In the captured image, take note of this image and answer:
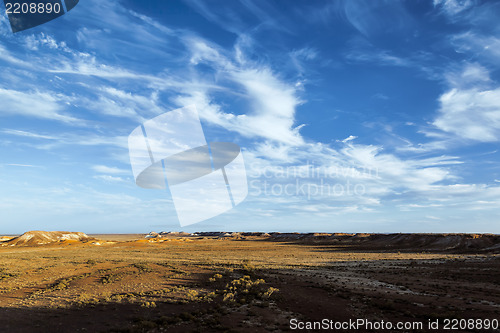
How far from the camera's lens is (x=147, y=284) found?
78.0 feet

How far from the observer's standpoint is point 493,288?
2234 centimetres

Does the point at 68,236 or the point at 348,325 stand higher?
the point at 348,325

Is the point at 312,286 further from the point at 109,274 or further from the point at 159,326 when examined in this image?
the point at 109,274

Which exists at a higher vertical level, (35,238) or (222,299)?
(222,299)

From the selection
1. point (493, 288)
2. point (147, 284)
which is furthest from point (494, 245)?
point (147, 284)

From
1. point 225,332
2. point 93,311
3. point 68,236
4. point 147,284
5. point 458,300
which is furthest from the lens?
point 68,236

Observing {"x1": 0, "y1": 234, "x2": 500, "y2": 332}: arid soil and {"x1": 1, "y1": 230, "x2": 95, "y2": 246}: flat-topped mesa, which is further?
{"x1": 1, "y1": 230, "x2": 95, "y2": 246}: flat-topped mesa

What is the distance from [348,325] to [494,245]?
66.7 metres

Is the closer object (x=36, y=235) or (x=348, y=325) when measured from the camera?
(x=348, y=325)

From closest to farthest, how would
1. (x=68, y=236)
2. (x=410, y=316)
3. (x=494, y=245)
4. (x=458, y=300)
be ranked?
1. (x=410, y=316)
2. (x=458, y=300)
3. (x=494, y=245)
4. (x=68, y=236)

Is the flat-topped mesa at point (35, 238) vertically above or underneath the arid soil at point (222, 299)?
underneath

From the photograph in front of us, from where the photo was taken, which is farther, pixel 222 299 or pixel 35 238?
pixel 35 238

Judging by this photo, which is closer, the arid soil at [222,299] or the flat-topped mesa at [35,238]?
the arid soil at [222,299]

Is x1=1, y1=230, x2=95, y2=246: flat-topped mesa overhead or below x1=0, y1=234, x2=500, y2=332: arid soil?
below
